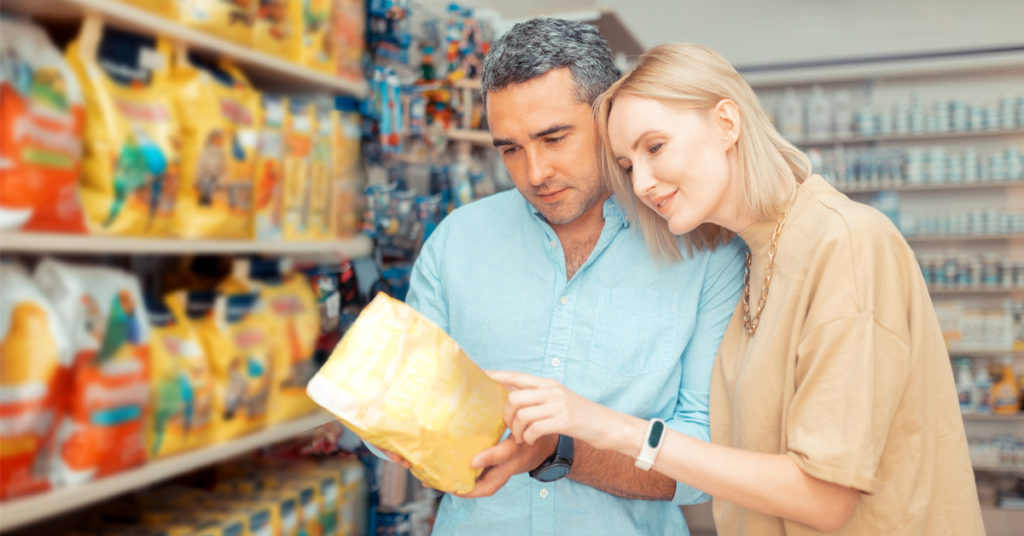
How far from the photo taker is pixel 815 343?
1238 millimetres

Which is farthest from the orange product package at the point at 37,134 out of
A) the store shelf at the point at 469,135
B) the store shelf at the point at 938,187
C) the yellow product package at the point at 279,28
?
the store shelf at the point at 938,187

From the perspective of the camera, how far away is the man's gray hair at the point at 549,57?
65.4 inches

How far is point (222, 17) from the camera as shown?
156 centimetres

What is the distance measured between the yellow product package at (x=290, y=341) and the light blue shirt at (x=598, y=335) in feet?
1.26

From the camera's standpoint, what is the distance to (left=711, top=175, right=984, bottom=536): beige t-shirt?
1.20m

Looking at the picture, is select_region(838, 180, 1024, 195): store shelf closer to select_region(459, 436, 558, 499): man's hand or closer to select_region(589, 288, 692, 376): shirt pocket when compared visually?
select_region(589, 288, 692, 376): shirt pocket

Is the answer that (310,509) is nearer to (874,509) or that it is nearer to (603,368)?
(603,368)

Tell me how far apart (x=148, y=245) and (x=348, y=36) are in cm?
96

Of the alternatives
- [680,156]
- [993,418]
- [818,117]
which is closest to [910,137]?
[818,117]

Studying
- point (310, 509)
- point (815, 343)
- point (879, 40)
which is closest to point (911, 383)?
point (815, 343)

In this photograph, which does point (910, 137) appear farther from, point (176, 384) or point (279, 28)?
point (176, 384)

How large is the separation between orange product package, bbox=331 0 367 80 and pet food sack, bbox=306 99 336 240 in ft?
0.52

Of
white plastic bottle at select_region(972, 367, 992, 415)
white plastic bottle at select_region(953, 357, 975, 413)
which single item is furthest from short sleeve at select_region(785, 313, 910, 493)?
white plastic bottle at select_region(972, 367, 992, 415)

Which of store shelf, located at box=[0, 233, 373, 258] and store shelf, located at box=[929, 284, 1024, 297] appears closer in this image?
store shelf, located at box=[0, 233, 373, 258]
